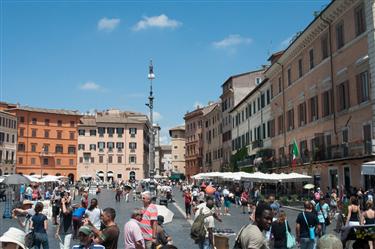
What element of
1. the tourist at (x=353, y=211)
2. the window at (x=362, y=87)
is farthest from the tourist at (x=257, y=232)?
the window at (x=362, y=87)

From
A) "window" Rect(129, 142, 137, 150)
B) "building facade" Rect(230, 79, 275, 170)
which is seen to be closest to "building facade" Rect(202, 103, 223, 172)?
"building facade" Rect(230, 79, 275, 170)

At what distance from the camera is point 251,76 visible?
202ft

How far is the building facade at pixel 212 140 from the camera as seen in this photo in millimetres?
72250

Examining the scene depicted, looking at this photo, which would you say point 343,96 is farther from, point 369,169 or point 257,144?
point 257,144

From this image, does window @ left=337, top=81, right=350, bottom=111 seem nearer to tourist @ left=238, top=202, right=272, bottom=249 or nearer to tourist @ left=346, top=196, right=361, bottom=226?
tourist @ left=346, top=196, right=361, bottom=226

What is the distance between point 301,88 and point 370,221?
24887 millimetres

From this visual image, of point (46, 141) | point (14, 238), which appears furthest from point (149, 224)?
point (46, 141)

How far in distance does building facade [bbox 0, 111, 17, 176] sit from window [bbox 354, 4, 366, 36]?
191ft

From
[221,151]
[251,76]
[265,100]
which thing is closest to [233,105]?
[251,76]

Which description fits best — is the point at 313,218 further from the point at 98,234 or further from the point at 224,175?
the point at 224,175

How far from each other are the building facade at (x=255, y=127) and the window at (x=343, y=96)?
15.4 metres

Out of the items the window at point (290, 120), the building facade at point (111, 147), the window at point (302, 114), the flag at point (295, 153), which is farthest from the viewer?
the building facade at point (111, 147)

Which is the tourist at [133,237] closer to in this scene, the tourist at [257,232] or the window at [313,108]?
the tourist at [257,232]

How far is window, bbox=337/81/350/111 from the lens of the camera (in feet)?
87.1
